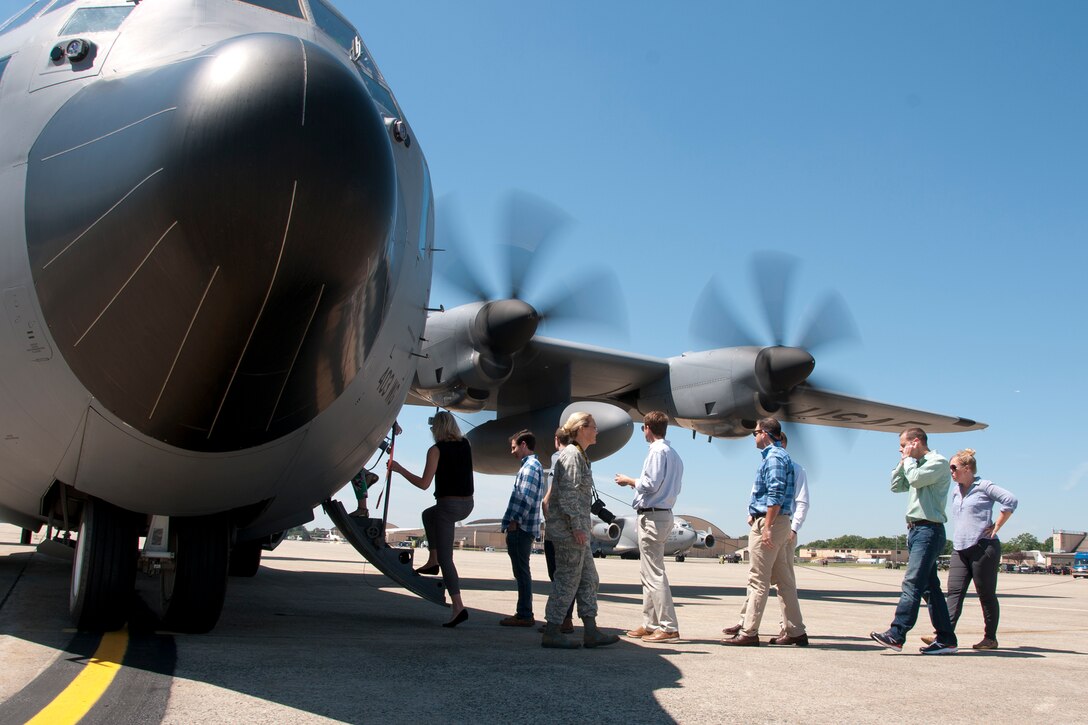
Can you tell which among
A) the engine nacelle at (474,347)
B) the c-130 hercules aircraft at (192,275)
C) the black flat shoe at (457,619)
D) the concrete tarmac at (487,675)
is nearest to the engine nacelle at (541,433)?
the engine nacelle at (474,347)

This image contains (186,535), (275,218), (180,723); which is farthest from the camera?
(186,535)

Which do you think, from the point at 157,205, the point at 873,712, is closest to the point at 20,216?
the point at 157,205

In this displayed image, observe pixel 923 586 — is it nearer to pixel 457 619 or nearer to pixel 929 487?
pixel 929 487

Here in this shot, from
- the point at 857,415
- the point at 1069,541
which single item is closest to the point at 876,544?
the point at 1069,541

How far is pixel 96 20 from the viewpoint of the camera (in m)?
4.84

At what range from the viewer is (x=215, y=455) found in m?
4.55

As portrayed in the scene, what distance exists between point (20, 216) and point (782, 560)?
5410mm

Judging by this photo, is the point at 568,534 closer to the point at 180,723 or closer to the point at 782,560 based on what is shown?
the point at 782,560

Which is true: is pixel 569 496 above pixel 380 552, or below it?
above

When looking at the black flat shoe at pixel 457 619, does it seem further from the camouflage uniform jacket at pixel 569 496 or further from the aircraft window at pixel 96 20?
the aircraft window at pixel 96 20

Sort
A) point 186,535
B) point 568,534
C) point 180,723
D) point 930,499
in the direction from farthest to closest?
point 930,499 → point 568,534 → point 186,535 → point 180,723

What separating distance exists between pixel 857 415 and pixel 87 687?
15.3m

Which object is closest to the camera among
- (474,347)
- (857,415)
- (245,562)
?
(245,562)

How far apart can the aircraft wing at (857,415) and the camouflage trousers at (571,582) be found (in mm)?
9059
